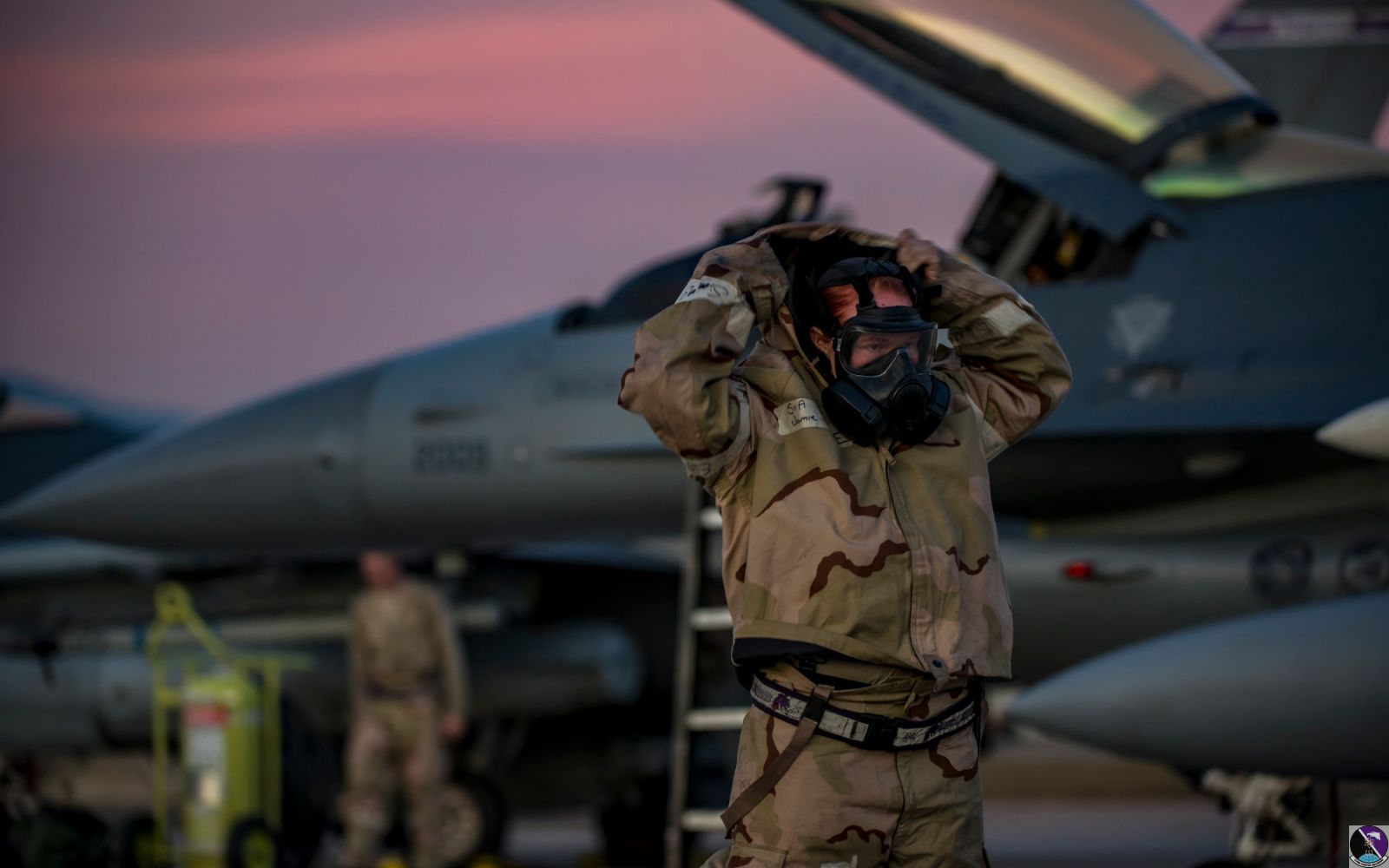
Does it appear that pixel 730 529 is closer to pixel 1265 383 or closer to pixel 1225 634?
pixel 1225 634

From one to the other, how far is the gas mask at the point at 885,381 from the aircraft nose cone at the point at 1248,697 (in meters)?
2.33

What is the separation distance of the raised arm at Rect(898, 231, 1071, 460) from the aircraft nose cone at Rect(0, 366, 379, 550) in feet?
16.6

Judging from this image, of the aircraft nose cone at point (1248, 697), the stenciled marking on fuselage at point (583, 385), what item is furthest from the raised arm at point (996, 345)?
the stenciled marking on fuselage at point (583, 385)

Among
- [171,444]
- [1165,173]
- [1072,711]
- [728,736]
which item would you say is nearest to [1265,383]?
[1165,173]

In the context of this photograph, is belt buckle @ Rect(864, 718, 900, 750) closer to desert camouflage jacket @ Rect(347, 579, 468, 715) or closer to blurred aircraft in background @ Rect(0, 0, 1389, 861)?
blurred aircraft in background @ Rect(0, 0, 1389, 861)

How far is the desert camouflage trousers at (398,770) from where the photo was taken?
816 centimetres

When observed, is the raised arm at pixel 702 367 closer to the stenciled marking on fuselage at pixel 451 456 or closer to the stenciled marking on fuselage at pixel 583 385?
the stenciled marking on fuselage at pixel 583 385

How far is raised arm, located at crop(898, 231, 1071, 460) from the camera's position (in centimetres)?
331

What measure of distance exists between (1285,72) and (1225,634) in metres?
4.87

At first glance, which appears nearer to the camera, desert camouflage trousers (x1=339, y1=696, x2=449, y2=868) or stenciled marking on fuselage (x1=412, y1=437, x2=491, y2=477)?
stenciled marking on fuselage (x1=412, y1=437, x2=491, y2=477)

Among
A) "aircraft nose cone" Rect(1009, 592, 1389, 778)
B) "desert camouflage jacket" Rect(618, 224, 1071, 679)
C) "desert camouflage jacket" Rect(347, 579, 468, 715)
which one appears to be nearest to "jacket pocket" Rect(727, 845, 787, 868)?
"desert camouflage jacket" Rect(618, 224, 1071, 679)

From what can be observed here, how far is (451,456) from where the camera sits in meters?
7.77

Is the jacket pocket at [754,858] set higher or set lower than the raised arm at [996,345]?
lower

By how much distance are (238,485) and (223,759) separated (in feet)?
4.54
